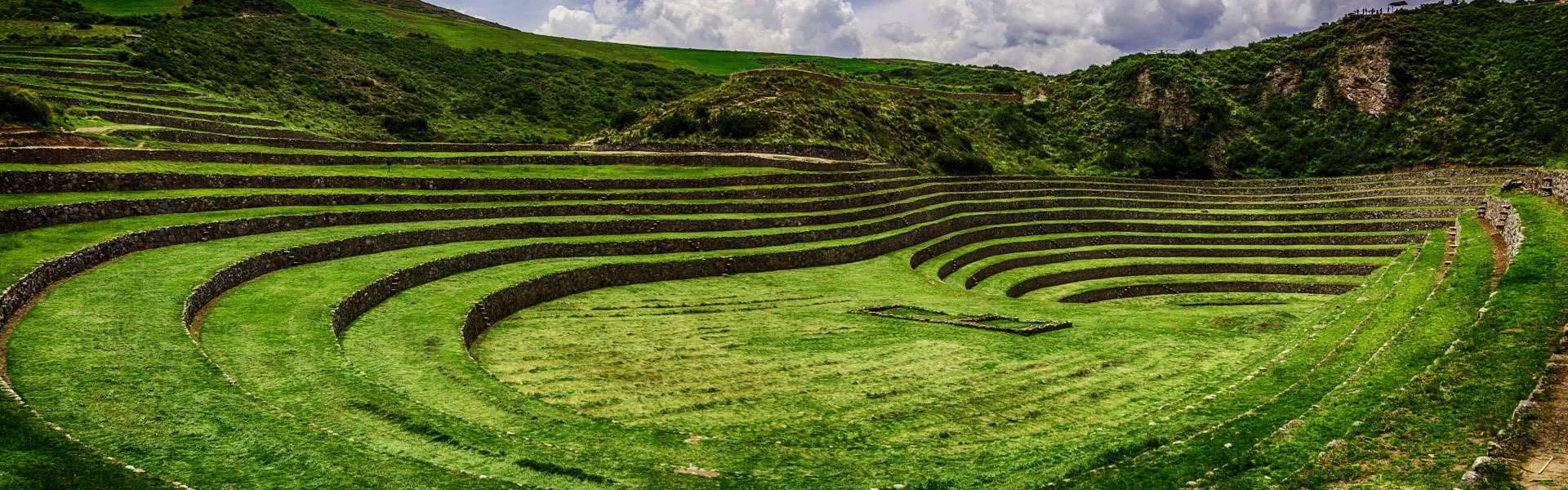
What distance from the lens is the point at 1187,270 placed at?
35.6 meters

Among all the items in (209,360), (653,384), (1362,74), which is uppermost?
(1362,74)

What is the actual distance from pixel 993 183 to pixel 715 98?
1798cm

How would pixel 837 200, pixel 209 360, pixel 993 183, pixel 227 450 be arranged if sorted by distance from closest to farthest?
pixel 227 450 → pixel 209 360 → pixel 837 200 → pixel 993 183

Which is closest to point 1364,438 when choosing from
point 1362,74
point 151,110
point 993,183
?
point 993,183

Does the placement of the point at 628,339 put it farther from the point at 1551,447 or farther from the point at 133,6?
the point at 133,6

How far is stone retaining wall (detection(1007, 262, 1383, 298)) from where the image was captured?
32.8 metres

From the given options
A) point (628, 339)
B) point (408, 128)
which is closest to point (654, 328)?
point (628, 339)

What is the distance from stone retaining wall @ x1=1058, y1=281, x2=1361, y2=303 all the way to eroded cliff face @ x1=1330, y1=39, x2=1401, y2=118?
35407 millimetres

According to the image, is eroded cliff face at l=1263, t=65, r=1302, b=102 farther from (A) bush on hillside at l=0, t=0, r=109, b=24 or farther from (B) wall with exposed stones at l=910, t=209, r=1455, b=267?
(A) bush on hillside at l=0, t=0, r=109, b=24

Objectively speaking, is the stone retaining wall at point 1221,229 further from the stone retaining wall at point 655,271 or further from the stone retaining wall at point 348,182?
the stone retaining wall at point 348,182

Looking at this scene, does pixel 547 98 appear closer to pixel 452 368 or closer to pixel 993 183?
pixel 993 183

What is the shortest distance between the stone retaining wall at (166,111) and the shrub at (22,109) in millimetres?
8432

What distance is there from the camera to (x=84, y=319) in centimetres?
1245

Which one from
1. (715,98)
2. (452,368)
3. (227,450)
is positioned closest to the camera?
(227,450)
